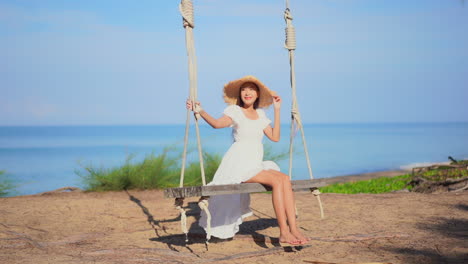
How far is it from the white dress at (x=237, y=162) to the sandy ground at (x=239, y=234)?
0.19 metres

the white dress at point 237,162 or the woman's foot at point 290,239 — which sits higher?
the white dress at point 237,162

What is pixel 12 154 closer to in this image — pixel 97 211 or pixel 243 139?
pixel 97 211

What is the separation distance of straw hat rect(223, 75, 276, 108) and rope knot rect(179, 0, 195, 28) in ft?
2.17

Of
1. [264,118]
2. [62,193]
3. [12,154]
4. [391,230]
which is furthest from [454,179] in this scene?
[12,154]

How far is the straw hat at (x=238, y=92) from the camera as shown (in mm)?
4566

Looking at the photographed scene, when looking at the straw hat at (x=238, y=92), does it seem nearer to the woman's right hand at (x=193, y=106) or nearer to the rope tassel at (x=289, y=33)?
the rope tassel at (x=289, y=33)

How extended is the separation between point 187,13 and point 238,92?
892 mm

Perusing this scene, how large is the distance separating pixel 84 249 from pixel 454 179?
16.9ft

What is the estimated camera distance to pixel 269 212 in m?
6.07

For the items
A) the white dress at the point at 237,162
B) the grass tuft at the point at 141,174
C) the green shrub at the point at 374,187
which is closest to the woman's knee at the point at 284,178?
the white dress at the point at 237,162

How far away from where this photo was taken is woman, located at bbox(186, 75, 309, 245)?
4016 mm

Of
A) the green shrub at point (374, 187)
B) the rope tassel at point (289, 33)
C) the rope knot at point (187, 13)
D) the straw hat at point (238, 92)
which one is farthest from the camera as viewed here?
the green shrub at point (374, 187)

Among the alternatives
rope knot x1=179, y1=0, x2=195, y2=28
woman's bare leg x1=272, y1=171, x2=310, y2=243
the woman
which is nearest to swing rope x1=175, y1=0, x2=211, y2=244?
rope knot x1=179, y1=0, x2=195, y2=28

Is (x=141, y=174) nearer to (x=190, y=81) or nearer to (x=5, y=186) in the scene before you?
(x=5, y=186)
